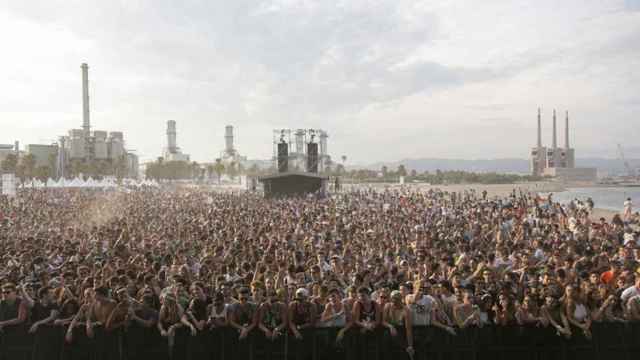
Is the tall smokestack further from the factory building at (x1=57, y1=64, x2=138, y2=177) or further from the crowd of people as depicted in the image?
the crowd of people

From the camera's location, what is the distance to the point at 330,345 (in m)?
8.20

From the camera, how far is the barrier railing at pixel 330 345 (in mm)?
8125

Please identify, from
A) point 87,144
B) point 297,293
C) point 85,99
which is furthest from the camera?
point 87,144

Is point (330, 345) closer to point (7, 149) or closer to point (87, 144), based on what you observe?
point (87, 144)

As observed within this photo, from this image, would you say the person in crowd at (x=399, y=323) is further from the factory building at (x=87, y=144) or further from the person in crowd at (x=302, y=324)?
the factory building at (x=87, y=144)

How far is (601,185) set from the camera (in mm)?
171875


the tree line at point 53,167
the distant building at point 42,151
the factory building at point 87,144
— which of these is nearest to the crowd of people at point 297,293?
the tree line at point 53,167

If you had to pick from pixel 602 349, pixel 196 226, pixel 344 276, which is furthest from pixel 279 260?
pixel 196 226

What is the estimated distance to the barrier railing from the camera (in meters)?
8.12

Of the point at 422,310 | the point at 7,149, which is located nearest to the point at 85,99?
the point at 7,149

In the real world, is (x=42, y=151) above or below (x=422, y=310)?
above

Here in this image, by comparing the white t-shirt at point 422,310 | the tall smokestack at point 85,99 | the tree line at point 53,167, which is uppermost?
the tall smokestack at point 85,99

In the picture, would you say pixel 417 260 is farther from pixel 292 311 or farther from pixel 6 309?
Result: pixel 6 309

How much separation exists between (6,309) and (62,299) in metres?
0.76
